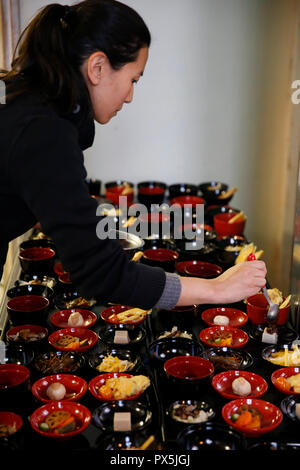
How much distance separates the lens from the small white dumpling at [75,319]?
2.02 meters

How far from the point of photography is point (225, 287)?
4.87ft

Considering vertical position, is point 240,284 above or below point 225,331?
above

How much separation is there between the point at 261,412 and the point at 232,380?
0.17 meters

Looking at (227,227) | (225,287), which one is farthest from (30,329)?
(227,227)

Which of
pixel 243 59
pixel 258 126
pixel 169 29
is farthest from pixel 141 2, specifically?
pixel 258 126

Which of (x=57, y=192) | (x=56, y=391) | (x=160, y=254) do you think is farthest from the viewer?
(x=160, y=254)

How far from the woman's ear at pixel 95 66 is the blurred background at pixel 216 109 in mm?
2312

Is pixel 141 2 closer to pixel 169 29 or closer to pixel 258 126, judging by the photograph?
pixel 169 29

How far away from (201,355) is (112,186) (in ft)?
6.55

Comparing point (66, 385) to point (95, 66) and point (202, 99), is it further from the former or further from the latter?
point (202, 99)

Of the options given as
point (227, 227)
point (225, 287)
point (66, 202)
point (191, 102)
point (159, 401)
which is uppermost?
point (191, 102)

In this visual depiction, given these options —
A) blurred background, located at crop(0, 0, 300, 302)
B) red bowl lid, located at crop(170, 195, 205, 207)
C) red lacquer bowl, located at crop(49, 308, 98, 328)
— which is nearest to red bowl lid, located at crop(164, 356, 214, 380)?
red lacquer bowl, located at crop(49, 308, 98, 328)

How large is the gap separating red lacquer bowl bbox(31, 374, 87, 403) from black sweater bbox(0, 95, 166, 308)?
0.39 meters

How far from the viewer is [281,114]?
3.73 meters
